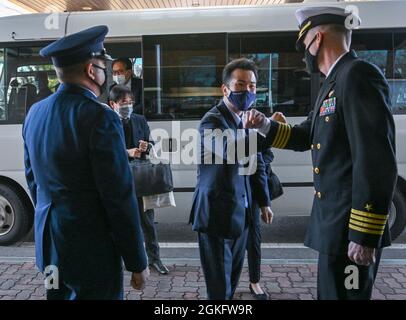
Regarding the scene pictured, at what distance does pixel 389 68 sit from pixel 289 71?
3.67 ft

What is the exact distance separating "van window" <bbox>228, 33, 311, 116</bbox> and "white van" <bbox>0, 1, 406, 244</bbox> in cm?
1

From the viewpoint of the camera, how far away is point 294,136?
8.95ft

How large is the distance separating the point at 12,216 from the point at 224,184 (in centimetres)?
364

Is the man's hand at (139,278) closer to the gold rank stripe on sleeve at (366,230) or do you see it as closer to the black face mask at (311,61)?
the gold rank stripe on sleeve at (366,230)

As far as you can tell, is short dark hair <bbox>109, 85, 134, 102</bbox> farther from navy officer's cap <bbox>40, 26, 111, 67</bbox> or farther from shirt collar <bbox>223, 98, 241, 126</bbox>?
navy officer's cap <bbox>40, 26, 111, 67</bbox>

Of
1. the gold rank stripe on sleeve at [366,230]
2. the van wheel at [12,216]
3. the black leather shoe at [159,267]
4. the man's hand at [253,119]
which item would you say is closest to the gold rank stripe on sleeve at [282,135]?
the man's hand at [253,119]

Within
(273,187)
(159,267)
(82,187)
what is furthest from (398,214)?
(82,187)

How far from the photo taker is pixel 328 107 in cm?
226

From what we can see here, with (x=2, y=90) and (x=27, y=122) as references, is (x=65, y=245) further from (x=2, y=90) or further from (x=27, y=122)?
(x=2, y=90)

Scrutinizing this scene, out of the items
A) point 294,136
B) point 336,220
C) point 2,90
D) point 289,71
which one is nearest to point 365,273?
point 336,220

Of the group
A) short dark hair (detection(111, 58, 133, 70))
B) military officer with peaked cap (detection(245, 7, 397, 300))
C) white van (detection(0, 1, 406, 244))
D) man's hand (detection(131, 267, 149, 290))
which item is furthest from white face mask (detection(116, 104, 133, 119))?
man's hand (detection(131, 267, 149, 290))

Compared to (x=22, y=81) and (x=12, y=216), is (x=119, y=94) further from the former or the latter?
(x=12, y=216)

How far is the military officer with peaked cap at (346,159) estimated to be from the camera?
78.7 inches

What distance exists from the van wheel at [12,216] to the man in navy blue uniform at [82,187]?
12.0 ft
